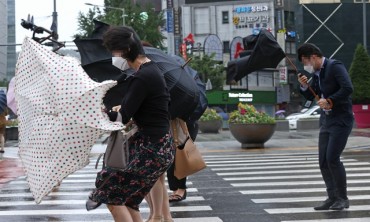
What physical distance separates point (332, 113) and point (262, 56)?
1.07 m

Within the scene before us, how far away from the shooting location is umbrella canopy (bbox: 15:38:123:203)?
4457 millimetres

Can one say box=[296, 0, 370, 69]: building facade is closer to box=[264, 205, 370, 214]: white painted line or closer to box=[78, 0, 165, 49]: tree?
box=[78, 0, 165, 49]: tree

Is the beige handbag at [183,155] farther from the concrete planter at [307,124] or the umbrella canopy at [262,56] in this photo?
the concrete planter at [307,124]

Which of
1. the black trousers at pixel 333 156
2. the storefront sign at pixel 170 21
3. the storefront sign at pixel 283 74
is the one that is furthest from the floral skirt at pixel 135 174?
the storefront sign at pixel 170 21

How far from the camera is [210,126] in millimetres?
26547

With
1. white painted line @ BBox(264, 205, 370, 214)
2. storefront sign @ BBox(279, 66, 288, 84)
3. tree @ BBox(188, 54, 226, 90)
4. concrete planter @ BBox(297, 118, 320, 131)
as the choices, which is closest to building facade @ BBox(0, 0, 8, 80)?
tree @ BBox(188, 54, 226, 90)

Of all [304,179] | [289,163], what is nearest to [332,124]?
[304,179]

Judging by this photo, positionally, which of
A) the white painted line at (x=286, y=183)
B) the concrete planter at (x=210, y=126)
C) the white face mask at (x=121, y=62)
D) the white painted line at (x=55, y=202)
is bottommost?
A: the concrete planter at (x=210, y=126)

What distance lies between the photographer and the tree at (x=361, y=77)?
1097 inches

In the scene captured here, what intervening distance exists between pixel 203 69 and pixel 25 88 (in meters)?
52.3

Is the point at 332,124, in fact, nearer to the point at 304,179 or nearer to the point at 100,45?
the point at 100,45

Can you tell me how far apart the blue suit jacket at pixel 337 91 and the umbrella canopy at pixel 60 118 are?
358 cm

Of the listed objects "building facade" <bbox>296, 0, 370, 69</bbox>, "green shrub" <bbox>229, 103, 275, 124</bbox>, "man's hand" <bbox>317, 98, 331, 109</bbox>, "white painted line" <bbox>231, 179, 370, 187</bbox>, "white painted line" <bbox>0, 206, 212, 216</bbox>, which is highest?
"building facade" <bbox>296, 0, 370, 69</bbox>

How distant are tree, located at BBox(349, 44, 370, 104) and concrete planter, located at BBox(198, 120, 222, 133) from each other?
6201mm
